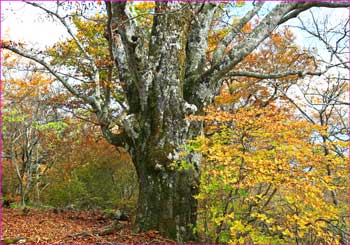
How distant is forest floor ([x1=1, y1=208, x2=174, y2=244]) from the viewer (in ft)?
15.5

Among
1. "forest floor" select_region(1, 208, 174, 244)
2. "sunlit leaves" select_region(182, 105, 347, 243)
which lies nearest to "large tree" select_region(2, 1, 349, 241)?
"forest floor" select_region(1, 208, 174, 244)

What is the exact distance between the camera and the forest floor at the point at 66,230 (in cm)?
471

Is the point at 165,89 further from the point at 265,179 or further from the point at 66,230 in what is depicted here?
the point at 66,230

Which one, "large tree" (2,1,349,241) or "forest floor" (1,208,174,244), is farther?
"large tree" (2,1,349,241)

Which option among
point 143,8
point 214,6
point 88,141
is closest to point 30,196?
point 88,141

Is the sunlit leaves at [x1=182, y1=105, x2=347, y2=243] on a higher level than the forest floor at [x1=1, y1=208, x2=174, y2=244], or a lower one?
higher

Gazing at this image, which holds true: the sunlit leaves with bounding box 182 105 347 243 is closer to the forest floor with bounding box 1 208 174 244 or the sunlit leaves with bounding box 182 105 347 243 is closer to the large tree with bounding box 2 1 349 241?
the large tree with bounding box 2 1 349 241

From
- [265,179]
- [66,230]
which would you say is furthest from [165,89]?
[66,230]

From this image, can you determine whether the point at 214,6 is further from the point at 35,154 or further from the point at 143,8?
the point at 35,154

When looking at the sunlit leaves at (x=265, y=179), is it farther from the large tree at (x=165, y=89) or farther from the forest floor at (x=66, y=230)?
the forest floor at (x=66, y=230)

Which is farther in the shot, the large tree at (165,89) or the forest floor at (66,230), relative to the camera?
the large tree at (165,89)

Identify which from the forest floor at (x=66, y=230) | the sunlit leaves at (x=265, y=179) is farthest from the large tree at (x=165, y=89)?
the sunlit leaves at (x=265, y=179)

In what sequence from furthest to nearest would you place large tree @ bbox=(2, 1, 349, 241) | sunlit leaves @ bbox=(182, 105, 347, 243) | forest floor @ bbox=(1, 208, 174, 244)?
large tree @ bbox=(2, 1, 349, 241) < forest floor @ bbox=(1, 208, 174, 244) < sunlit leaves @ bbox=(182, 105, 347, 243)

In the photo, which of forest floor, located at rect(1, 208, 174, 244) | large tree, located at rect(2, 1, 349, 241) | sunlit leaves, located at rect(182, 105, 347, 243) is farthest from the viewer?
large tree, located at rect(2, 1, 349, 241)
